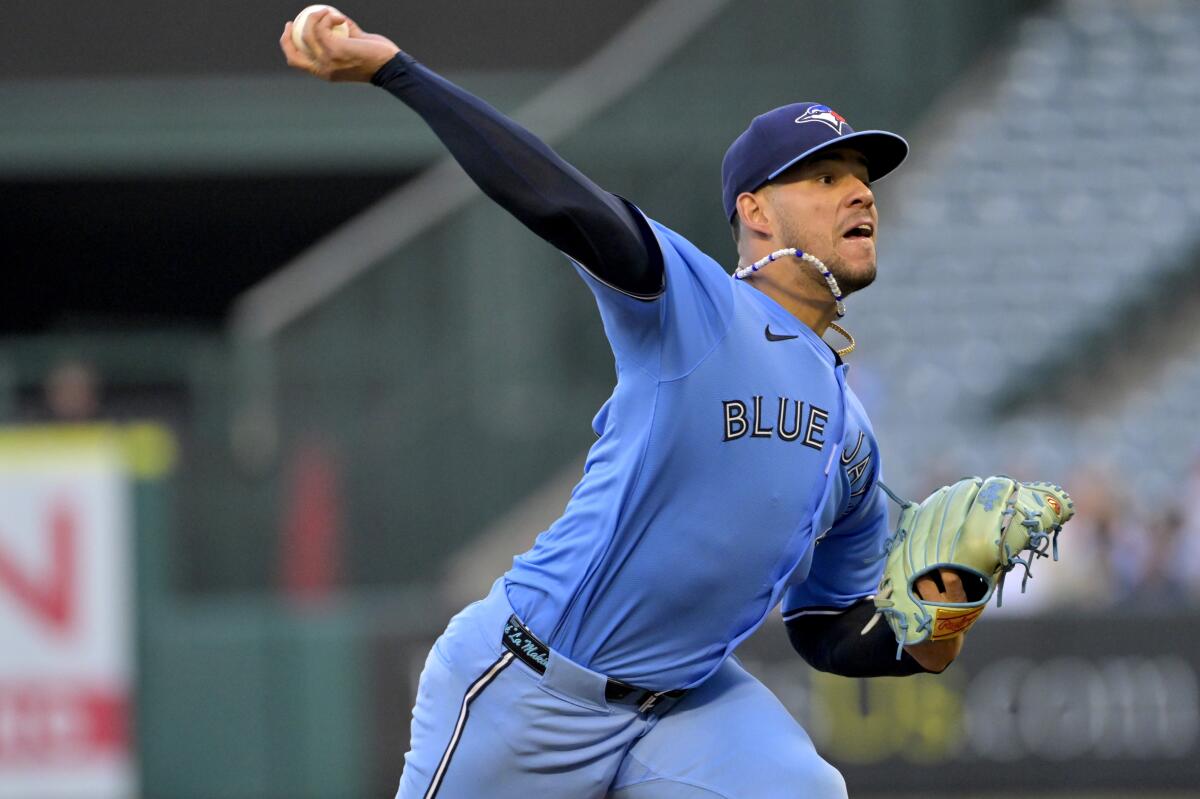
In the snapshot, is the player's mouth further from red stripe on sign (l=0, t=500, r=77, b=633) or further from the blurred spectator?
the blurred spectator

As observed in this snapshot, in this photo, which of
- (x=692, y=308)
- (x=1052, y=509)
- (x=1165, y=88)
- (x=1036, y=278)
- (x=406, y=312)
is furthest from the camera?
(x=1165, y=88)

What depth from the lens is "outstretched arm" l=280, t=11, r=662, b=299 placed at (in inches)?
139

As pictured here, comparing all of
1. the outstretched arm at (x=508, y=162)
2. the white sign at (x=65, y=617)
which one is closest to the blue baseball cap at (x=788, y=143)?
the outstretched arm at (x=508, y=162)

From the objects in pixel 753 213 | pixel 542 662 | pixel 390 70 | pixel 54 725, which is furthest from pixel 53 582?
pixel 390 70

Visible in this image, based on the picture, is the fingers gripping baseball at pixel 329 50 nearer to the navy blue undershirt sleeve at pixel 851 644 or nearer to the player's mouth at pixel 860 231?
the player's mouth at pixel 860 231

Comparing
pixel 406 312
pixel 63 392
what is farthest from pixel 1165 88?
pixel 63 392

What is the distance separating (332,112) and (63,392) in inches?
224

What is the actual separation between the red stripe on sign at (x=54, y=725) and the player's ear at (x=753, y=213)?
20.9ft

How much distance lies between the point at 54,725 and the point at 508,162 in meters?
6.81

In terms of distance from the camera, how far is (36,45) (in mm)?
16797

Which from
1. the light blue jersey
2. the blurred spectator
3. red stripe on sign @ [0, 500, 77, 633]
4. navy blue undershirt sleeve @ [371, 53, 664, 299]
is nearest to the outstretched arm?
navy blue undershirt sleeve @ [371, 53, 664, 299]

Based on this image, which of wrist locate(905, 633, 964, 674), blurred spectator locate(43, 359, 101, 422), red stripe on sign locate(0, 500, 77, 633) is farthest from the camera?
blurred spectator locate(43, 359, 101, 422)

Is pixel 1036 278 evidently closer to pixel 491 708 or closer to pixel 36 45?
pixel 36 45

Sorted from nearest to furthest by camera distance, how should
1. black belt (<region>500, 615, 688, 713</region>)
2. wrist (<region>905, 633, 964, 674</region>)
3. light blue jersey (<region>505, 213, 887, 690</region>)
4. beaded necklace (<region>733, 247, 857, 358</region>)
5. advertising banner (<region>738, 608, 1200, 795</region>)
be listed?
light blue jersey (<region>505, 213, 887, 690</region>) < black belt (<region>500, 615, 688, 713</region>) < beaded necklace (<region>733, 247, 857, 358</region>) < wrist (<region>905, 633, 964, 674</region>) < advertising banner (<region>738, 608, 1200, 795</region>)
